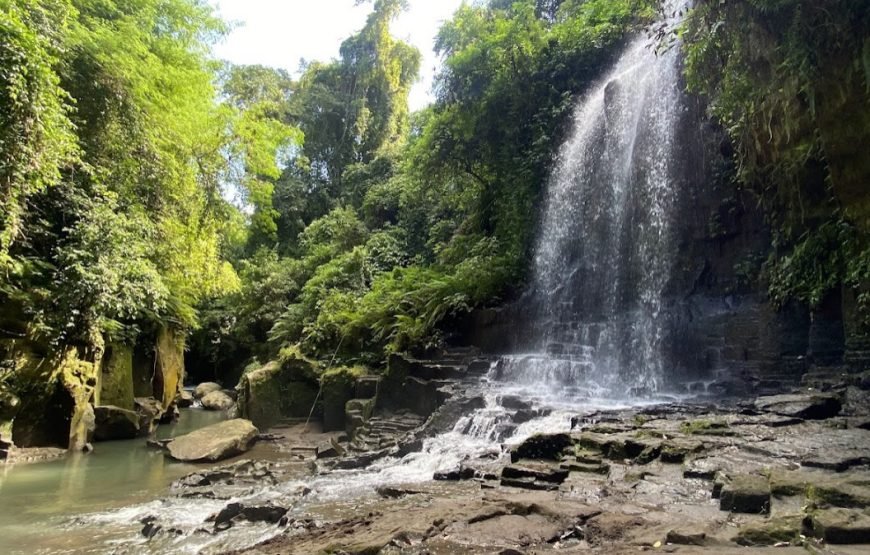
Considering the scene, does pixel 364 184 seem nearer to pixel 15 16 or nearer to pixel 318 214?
pixel 318 214

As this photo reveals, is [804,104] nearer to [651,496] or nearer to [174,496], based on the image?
[651,496]

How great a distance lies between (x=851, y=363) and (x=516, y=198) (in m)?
9.41

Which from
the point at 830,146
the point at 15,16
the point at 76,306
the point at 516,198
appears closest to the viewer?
the point at 830,146

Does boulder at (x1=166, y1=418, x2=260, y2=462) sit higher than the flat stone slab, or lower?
lower

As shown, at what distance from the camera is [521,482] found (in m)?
5.09

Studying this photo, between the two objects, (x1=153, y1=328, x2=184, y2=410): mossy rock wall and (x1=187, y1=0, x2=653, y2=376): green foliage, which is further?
(x1=153, y1=328, x2=184, y2=410): mossy rock wall

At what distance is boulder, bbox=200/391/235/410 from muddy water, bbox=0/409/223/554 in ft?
23.6

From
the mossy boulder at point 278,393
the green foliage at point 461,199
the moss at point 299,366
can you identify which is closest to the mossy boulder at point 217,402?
the green foliage at point 461,199

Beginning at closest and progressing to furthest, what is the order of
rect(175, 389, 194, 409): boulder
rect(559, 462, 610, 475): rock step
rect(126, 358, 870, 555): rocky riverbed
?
rect(126, 358, 870, 555): rocky riverbed < rect(559, 462, 610, 475): rock step < rect(175, 389, 194, 409): boulder

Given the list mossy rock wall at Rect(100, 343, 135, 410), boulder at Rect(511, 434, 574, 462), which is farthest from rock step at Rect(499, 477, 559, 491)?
mossy rock wall at Rect(100, 343, 135, 410)

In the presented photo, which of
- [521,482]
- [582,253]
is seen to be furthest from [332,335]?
[521,482]

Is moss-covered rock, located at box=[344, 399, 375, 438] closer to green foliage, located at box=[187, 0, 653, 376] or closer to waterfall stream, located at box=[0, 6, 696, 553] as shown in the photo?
green foliage, located at box=[187, 0, 653, 376]

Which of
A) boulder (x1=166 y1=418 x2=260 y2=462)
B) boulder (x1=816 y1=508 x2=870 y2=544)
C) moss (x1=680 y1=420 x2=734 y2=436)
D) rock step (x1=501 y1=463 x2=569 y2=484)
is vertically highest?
moss (x1=680 y1=420 x2=734 y2=436)

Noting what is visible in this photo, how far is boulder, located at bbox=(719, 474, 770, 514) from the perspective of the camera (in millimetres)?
3613
